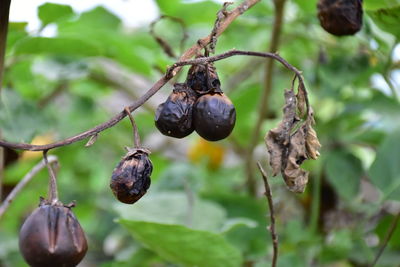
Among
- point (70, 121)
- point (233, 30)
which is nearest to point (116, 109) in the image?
point (70, 121)

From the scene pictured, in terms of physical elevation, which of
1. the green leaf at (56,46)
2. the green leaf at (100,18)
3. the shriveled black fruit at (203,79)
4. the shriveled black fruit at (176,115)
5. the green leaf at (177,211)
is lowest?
the green leaf at (177,211)

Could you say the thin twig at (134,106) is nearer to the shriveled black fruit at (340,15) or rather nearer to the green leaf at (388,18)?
the shriveled black fruit at (340,15)

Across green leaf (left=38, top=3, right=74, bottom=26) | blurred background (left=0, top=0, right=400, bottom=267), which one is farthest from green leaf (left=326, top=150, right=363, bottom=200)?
green leaf (left=38, top=3, right=74, bottom=26)

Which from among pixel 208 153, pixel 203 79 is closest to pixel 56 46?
pixel 203 79

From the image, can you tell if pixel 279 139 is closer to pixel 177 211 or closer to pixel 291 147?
pixel 291 147

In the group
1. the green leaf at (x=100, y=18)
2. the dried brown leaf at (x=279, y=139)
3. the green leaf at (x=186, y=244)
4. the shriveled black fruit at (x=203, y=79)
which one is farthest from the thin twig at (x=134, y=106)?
the green leaf at (x=100, y=18)

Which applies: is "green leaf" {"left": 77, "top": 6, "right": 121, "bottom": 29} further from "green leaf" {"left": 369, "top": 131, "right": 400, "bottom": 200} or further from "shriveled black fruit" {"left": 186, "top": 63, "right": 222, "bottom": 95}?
"shriveled black fruit" {"left": 186, "top": 63, "right": 222, "bottom": 95}
